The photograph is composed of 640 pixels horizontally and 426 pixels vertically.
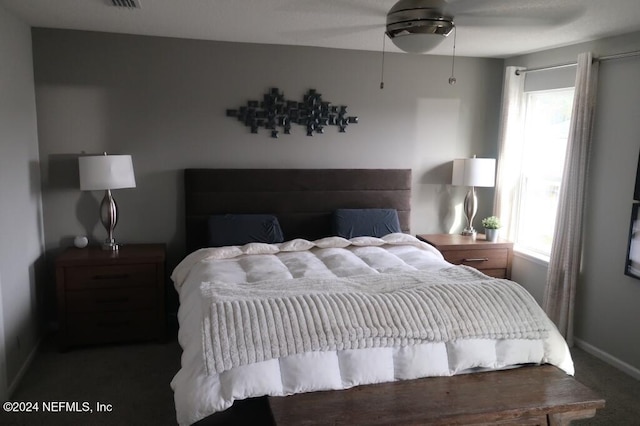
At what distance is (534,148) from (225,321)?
3496 mm

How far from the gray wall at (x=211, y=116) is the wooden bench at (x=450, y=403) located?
2.51m

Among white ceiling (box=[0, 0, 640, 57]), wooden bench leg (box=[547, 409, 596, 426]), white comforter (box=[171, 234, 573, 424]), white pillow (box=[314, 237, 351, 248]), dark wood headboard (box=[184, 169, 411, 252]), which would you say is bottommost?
wooden bench leg (box=[547, 409, 596, 426])

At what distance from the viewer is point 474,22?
337 cm

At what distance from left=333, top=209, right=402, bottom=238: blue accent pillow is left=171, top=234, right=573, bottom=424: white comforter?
2.74 feet

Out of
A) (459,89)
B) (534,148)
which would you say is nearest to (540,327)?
(534,148)

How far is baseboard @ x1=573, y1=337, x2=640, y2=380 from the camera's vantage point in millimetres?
3469

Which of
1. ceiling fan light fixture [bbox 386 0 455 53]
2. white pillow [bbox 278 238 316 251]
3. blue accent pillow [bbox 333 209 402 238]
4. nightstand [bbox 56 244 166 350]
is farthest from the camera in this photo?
blue accent pillow [bbox 333 209 402 238]

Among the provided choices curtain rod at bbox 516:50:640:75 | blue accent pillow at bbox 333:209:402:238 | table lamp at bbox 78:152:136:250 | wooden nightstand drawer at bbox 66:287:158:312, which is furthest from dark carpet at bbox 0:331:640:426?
curtain rod at bbox 516:50:640:75

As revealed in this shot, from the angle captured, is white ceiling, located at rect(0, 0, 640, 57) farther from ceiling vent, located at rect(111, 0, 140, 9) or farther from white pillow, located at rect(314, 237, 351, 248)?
white pillow, located at rect(314, 237, 351, 248)

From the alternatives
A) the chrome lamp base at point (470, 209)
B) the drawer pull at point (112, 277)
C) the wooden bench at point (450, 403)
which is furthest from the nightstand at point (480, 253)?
the drawer pull at point (112, 277)

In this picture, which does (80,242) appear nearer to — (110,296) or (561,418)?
(110,296)

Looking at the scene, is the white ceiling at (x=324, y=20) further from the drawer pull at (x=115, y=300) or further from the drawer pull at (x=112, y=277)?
the drawer pull at (x=115, y=300)

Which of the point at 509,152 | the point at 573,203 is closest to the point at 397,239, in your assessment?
the point at 573,203

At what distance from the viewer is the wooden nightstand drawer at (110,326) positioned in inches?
145
